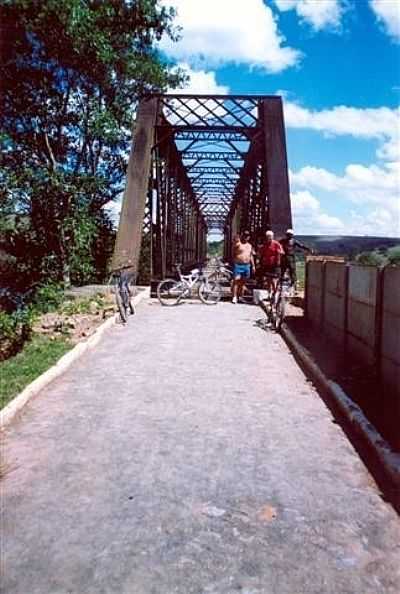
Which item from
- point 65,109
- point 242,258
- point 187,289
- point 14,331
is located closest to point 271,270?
point 242,258

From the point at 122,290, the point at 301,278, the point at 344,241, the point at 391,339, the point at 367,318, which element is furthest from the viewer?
the point at 344,241

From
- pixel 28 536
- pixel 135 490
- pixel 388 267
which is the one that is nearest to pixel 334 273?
pixel 388 267

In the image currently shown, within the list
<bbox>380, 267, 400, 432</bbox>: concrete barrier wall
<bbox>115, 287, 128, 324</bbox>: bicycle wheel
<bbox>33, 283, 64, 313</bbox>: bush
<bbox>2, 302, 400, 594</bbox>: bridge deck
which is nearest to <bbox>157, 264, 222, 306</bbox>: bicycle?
<bbox>33, 283, 64, 313</bbox>: bush

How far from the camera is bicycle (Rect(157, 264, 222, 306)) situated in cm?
1482

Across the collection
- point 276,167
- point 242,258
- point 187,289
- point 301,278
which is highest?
point 276,167

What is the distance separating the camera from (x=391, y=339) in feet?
19.2

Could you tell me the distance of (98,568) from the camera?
2.78m

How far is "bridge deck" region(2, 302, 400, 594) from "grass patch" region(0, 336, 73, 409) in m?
0.31

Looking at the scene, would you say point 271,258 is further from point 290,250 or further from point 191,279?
point 191,279

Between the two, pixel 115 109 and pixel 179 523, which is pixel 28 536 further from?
pixel 115 109

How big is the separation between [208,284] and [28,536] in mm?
12664

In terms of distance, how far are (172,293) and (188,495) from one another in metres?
11.4

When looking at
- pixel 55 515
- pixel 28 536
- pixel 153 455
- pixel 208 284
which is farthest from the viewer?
pixel 208 284

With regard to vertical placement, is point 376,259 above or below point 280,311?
above
